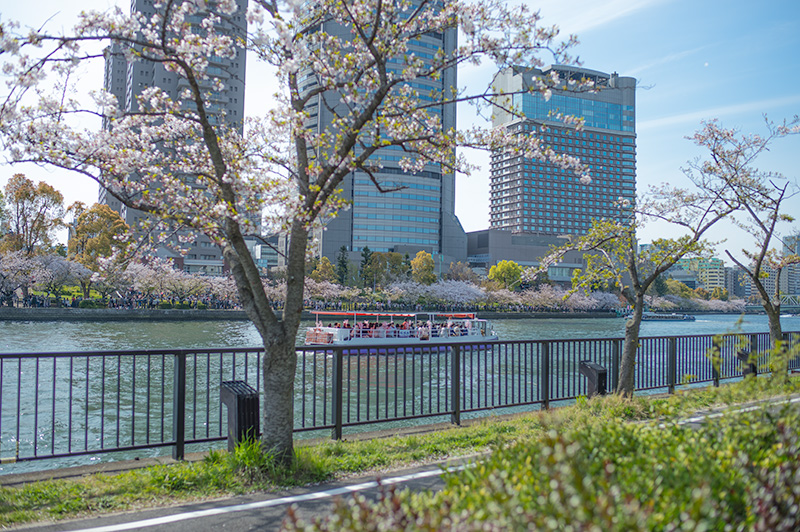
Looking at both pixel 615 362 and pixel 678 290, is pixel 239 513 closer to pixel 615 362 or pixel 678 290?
pixel 615 362

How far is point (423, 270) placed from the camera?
85.8 meters

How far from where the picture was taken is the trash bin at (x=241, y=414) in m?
5.43

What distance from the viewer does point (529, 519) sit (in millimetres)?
2078

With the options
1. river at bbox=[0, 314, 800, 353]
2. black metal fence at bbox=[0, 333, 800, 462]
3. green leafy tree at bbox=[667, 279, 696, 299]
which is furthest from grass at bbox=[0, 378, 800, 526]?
green leafy tree at bbox=[667, 279, 696, 299]

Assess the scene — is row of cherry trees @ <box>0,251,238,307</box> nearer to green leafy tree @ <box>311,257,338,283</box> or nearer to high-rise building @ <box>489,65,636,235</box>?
green leafy tree @ <box>311,257,338,283</box>

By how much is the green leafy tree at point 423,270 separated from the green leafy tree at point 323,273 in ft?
42.0

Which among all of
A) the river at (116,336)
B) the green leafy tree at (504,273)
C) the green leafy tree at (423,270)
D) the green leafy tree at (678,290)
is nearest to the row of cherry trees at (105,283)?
the river at (116,336)

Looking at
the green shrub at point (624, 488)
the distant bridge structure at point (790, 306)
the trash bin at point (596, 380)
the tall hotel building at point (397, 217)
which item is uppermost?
the tall hotel building at point (397, 217)

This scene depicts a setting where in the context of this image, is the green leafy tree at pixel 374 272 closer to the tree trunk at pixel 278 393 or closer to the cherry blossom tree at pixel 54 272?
the cherry blossom tree at pixel 54 272

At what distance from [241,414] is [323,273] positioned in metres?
74.7

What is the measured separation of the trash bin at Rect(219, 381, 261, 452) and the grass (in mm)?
269

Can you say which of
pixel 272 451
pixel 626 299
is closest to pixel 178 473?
pixel 272 451

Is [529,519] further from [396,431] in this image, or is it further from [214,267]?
[214,267]

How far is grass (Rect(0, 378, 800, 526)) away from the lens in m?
4.02
